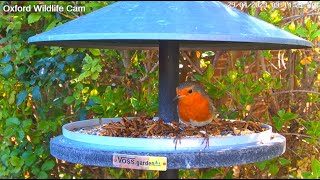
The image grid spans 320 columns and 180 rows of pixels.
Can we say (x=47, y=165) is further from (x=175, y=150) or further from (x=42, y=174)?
(x=175, y=150)

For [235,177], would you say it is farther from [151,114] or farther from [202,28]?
[202,28]

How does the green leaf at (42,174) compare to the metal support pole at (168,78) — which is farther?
the green leaf at (42,174)

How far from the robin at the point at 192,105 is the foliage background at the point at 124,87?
80cm

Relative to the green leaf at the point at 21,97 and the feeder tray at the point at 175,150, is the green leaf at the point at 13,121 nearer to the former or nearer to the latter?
the green leaf at the point at 21,97

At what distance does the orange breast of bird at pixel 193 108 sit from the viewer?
243cm

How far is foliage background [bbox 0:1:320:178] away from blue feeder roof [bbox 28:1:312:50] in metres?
0.93

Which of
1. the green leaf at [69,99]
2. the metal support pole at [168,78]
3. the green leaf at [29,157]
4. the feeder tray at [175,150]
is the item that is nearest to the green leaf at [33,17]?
the green leaf at [69,99]

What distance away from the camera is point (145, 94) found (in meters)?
3.71

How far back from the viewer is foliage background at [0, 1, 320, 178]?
11.3 feet

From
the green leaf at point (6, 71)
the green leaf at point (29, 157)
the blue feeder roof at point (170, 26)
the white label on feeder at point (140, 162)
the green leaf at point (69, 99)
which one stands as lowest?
the green leaf at point (29, 157)

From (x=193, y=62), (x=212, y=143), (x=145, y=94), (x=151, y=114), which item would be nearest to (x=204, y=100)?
(x=212, y=143)

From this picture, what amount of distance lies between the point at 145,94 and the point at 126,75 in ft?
0.82

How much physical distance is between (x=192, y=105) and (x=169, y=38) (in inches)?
25.4

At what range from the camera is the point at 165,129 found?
7.85 ft
